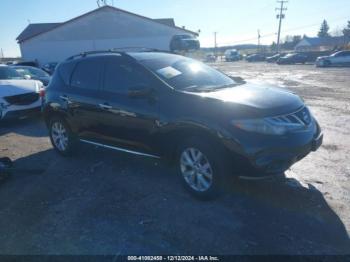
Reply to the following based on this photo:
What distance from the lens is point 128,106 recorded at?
14.6 feet

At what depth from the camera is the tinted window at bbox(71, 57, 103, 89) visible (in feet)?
16.8

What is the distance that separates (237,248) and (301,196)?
4.58 ft

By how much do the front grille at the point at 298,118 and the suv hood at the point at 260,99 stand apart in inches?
2.2

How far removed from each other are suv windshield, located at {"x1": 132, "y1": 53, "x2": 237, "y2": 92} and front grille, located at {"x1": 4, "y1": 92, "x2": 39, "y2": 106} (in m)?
5.41

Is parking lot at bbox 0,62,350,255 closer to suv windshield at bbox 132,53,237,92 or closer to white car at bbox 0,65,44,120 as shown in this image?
suv windshield at bbox 132,53,237,92

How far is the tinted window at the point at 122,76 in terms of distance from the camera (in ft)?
14.6

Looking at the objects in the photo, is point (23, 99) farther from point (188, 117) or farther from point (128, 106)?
point (188, 117)

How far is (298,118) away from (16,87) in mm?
7923

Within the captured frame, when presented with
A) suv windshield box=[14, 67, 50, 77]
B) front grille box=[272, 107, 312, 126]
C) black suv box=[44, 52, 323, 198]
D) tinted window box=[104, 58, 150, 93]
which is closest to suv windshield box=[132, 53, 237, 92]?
black suv box=[44, 52, 323, 198]

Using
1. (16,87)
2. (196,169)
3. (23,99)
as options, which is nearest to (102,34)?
(16,87)

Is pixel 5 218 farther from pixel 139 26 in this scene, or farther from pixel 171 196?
pixel 139 26

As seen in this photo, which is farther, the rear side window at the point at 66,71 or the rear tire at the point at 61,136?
the rear tire at the point at 61,136

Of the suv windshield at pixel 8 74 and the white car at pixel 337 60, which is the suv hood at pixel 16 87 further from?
the white car at pixel 337 60

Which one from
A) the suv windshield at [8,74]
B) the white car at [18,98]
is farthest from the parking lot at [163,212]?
the suv windshield at [8,74]
